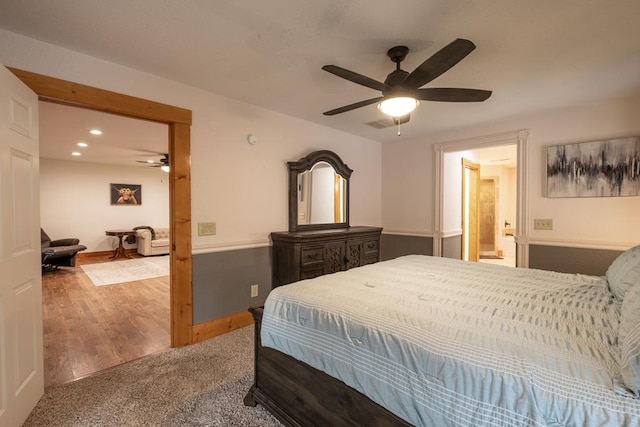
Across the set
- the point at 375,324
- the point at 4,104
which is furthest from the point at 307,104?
the point at 375,324

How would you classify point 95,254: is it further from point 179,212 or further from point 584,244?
point 584,244

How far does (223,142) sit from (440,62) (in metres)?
2.08

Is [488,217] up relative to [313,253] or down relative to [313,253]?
up

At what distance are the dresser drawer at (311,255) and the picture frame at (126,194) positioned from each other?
693cm

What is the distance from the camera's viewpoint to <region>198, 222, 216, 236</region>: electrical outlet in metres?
2.71

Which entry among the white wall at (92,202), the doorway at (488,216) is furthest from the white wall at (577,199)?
the white wall at (92,202)

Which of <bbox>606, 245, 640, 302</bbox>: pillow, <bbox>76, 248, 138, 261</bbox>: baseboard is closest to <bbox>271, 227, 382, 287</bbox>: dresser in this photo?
<bbox>606, 245, 640, 302</bbox>: pillow

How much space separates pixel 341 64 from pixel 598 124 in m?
2.80

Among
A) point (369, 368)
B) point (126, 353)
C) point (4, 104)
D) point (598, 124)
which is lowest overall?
point (126, 353)

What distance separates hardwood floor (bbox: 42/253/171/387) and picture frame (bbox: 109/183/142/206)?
315 cm

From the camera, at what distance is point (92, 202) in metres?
7.28

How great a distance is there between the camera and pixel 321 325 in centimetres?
141

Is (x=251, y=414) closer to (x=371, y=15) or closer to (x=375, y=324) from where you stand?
(x=375, y=324)

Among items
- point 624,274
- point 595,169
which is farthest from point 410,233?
point 624,274
